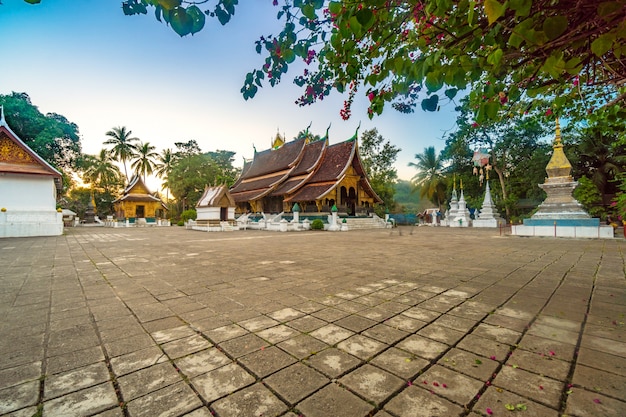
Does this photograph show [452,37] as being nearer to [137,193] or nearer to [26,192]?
[26,192]

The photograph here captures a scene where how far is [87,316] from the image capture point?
2.62 m

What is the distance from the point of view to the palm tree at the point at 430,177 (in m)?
32.3

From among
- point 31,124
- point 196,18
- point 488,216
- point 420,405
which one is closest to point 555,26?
point 196,18

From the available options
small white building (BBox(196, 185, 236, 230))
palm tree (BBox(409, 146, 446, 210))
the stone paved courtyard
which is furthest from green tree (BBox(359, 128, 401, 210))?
the stone paved courtyard

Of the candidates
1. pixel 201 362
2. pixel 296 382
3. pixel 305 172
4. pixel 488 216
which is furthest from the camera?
pixel 305 172

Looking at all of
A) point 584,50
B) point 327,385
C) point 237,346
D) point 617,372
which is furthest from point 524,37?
point 237,346

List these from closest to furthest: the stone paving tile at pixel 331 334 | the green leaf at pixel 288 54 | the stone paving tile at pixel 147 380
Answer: the stone paving tile at pixel 147 380 → the stone paving tile at pixel 331 334 → the green leaf at pixel 288 54

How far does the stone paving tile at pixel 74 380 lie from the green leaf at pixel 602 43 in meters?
3.26

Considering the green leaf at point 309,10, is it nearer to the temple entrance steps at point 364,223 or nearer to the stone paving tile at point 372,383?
the stone paving tile at point 372,383

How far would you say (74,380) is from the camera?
1.59 meters

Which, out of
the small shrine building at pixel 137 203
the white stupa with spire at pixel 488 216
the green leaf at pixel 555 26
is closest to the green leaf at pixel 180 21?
the green leaf at pixel 555 26

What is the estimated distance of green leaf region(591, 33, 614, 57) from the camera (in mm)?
1429

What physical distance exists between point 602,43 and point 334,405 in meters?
2.31

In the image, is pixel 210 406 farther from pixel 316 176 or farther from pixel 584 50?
pixel 316 176
